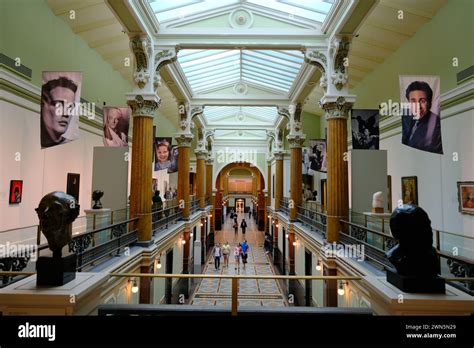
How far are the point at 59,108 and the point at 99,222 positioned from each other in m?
2.86

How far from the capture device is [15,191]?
7.77 metres

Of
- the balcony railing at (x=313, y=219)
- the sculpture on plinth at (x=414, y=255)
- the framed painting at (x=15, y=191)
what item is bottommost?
the balcony railing at (x=313, y=219)

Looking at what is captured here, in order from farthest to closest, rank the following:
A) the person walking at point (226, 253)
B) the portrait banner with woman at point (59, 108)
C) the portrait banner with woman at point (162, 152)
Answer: the person walking at point (226, 253) < the portrait banner with woman at point (162, 152) < the portrait banner with woman at point (59, 108)


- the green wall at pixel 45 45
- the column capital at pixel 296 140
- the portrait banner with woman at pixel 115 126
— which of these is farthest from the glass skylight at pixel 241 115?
the portrait banner with woman at pixel 115 126

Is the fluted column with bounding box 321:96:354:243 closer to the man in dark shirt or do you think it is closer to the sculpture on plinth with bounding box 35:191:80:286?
the man in dark shirt

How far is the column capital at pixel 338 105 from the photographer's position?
9125mm

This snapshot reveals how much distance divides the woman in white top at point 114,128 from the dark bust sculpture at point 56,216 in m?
5.70

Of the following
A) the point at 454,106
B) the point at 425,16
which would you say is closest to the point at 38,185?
the point at 454,106

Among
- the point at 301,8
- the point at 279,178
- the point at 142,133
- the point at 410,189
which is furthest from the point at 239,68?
the point at 410,189

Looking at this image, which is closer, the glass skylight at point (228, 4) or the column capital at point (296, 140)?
the glass skylight at point (228, 4)

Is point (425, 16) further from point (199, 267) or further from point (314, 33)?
point (199, 267)

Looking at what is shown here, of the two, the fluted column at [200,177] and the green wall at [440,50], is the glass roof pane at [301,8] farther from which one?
the fluted column at [200,177]

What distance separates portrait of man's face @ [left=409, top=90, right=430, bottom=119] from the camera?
647cm

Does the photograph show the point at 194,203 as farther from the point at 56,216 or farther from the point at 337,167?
the point at 56,216
